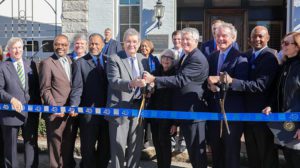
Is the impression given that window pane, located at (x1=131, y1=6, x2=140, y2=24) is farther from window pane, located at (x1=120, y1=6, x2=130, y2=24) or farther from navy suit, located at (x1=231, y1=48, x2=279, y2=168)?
navy suit, located at (x1=231, y1=48, x2=279, y2=168)

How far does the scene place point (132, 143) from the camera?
4.64m

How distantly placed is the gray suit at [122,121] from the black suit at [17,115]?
1.16 metres

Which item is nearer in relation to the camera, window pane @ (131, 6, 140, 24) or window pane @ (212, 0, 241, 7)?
window pane @ (131, 6, 140, 24)

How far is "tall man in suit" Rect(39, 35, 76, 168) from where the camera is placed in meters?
4.82

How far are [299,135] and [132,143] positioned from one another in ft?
6.27

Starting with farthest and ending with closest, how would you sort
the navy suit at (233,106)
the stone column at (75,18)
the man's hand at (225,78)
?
the stone column at (75,18) → the navy suit at (233,106) → the man's hand at (225,78)

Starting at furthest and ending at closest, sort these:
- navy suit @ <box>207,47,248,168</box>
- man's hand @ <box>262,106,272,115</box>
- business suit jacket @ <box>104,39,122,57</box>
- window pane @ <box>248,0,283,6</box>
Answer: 1. window pane @ <box>248,0,283,6</box>
2. business suit jacket @ <box>104,39,122,57</box>
3. navy suit @ <box>207,47,248,168</box>
4. man's hand @ <box>262,106,272,115</box>

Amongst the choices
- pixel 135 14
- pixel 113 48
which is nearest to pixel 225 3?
pixel 135 14

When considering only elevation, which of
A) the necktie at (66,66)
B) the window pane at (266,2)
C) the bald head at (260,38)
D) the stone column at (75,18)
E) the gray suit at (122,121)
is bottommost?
the gray suit at (122,121)

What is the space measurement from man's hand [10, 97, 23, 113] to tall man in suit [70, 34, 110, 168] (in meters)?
0.65

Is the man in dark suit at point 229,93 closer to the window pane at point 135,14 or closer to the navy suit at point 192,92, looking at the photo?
the navy suit at point 192,92

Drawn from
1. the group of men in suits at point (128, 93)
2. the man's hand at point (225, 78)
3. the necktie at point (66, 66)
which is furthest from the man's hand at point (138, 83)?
the necktie at point (66, 66)

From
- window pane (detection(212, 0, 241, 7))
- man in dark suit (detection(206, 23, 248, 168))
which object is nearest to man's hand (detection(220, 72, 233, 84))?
man in dark suit (detection(206, 23, 248, 168))

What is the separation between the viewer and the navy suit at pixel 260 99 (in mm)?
4156
